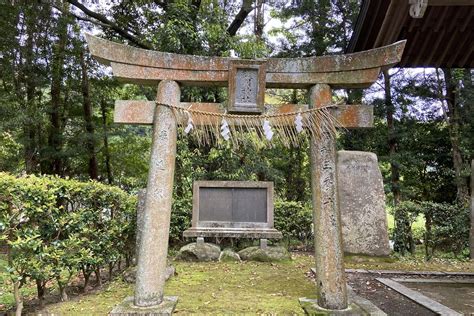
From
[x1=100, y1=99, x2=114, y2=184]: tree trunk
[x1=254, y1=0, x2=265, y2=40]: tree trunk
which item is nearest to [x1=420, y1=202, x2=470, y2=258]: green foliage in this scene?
[x1=254, y1=0, x2=265, y2=40]: tree trunk

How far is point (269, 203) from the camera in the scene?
862 cm

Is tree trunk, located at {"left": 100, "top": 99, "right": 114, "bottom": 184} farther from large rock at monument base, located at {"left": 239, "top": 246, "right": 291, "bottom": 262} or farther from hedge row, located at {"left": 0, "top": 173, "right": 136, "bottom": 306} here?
hedge row, located at {"left": 0, "top": 173, "right": 136, "bottom": 306}

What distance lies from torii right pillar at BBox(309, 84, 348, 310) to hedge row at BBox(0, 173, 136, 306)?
315cm

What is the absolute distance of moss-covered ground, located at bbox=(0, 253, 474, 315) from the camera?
4.45 meters

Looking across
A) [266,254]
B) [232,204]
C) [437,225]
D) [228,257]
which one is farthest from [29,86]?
[437,225]

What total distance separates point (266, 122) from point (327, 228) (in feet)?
4.88

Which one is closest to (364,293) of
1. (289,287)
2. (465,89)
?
(289,287)

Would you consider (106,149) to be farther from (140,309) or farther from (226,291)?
(140,309)

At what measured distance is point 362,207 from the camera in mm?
7961

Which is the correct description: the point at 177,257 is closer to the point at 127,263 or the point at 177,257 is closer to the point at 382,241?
the point at 127,263

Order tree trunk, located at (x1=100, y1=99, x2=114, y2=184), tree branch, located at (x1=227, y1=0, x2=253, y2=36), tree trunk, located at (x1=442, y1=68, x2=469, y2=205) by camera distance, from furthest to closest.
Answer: tree trunk, located at (x1=100, y1=99, x2=114, y2=184) < tree branch, located at (x1=227, y1=0, x2=253, y2=36) < tree trunk, located at (x1=442, y1=68, x2=469, y2=205)

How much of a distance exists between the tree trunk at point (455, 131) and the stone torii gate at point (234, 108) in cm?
895

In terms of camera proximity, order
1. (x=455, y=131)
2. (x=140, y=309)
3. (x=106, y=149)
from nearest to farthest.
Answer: (x=140, y=309), (x=455, y=131), (x=106, y=149)

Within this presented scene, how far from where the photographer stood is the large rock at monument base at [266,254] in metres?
8.01
